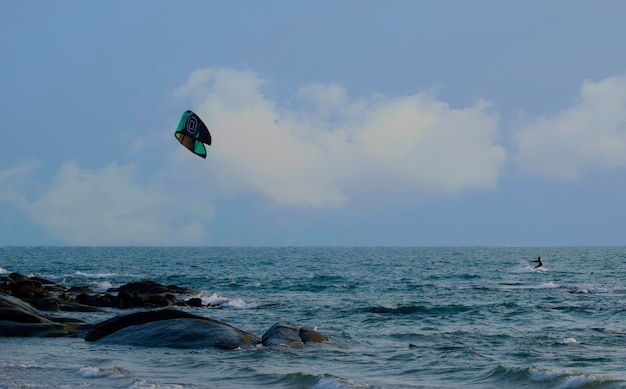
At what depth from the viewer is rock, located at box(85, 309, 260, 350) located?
63.2 ft

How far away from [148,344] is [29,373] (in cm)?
428

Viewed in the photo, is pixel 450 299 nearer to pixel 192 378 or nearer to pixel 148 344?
pixel 148 344

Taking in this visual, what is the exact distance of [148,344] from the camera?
762 inches

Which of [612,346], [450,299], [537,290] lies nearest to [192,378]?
[612,346]

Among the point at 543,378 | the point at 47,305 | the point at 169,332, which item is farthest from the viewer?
the point at 47,305

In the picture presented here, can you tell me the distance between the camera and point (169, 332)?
1972cm

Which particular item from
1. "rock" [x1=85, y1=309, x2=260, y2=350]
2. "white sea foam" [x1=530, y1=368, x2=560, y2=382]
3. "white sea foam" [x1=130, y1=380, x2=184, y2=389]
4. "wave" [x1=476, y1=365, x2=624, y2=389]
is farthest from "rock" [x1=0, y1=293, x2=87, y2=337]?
"white sea foam" [x1=530, y1=368, x2=560, y2=382]

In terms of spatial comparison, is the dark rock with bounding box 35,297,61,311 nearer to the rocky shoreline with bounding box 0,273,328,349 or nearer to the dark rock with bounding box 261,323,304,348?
the rocky shoreline with bounding box 0,273,328,349

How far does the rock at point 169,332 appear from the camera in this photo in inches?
758

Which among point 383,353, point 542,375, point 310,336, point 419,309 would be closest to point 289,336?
point 310,336

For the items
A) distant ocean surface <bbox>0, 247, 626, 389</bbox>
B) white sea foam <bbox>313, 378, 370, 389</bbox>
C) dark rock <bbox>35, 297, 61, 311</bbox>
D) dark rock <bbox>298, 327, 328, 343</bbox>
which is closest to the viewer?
white sea foam <bbox>313, 378, 370, 389</bbox>

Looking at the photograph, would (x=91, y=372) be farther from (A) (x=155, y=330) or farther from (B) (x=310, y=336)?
(B) (x=310, y=336)

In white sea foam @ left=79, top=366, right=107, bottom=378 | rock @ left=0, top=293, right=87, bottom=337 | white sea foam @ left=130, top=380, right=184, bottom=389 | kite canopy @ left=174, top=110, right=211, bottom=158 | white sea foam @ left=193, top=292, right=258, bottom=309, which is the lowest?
white sea foam @ left=130, top=380, right=184, bottom=389

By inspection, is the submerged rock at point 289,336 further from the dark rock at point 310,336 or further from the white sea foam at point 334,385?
the white sea foam at point 334,385
